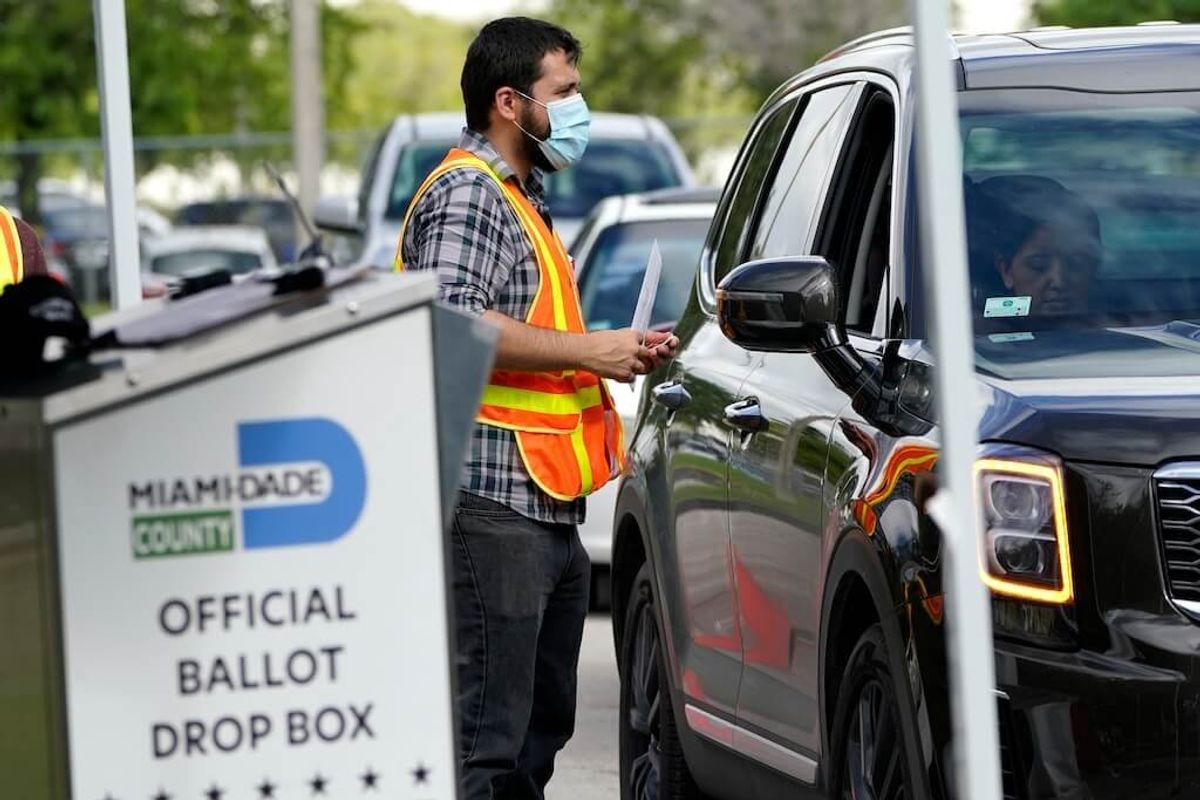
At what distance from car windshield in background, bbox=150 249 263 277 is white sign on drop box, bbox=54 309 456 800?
25.5 meters

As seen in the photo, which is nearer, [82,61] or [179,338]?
[179,338]

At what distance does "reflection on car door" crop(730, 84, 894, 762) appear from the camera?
533cm

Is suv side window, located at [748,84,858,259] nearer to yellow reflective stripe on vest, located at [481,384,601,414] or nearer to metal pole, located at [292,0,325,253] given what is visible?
A: yellow reflective stripe on vest, located at [481,384,601,414]

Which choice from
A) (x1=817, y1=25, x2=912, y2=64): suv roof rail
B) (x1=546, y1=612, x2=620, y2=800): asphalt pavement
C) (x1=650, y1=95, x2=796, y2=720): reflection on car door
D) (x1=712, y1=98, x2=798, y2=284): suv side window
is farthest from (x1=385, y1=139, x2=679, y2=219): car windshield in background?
(x1=817, y1=25, x2=912, y2=64): suv roof rail

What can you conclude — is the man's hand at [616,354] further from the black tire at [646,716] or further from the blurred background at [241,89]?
the blurred background at [241,89]

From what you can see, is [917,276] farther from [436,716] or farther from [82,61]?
[82,61]

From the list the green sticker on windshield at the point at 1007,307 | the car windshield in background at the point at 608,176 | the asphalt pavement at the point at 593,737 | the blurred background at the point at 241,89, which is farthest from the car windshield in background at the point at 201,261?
the green sticker on windshield at the point at 1007,307

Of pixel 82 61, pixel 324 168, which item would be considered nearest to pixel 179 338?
pixel 324 168

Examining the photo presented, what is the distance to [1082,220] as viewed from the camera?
5402mm

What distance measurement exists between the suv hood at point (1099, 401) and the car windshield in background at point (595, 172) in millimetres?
11887

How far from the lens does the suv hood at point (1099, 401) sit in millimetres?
4359

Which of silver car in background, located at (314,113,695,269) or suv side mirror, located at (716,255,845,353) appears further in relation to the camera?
silver car in background, located at (314,113,695,269)

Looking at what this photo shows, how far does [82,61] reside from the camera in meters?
41.8

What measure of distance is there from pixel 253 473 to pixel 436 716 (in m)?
0.43
